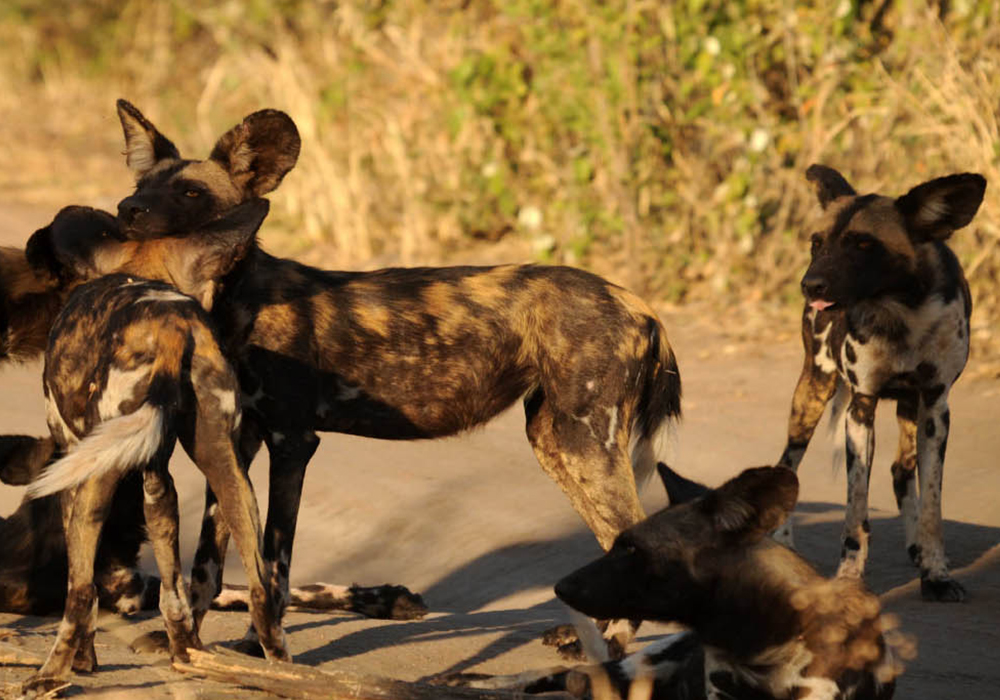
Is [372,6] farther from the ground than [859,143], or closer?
farther from the ground

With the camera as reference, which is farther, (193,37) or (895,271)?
(193,37)

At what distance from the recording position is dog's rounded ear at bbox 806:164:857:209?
4762 mm

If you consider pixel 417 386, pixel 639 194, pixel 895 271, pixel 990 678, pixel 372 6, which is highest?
pixel 372 6

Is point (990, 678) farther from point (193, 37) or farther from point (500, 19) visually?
point (193, 37)

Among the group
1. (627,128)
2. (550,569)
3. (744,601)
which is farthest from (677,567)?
(627,128)

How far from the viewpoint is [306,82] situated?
1045 centimetres

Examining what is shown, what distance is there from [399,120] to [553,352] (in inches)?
248

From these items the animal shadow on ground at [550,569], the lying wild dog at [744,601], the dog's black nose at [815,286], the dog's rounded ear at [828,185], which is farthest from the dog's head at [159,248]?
the dog's rounded ear at [828,185]

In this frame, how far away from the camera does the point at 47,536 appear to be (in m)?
4.29

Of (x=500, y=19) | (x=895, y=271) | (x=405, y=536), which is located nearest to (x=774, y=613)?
(x=895, y=271)

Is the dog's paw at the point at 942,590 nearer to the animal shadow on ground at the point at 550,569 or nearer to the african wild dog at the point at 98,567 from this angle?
the animal shadow on ground at the point at 550,569

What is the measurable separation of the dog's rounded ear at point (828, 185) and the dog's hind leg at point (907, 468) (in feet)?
2.26

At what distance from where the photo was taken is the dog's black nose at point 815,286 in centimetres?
430

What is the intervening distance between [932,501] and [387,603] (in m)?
1.66
